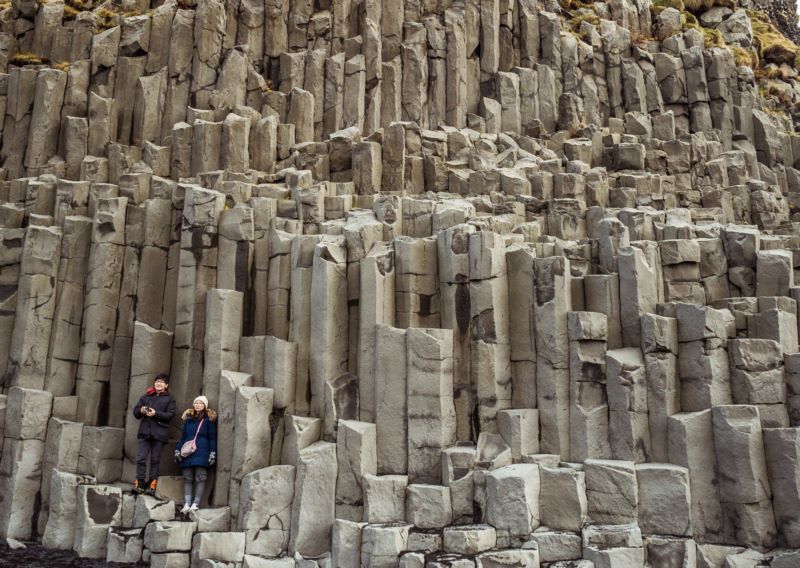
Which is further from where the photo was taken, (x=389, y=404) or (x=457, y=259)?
(x=457, y=259)

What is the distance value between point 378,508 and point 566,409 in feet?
12.3

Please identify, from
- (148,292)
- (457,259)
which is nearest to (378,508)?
(457,259)

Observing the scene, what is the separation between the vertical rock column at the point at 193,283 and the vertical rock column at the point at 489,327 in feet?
18.5

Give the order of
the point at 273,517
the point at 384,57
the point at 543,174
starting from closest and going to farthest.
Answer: the point at 273,517 < the point at 543,174 < the point at 384,57

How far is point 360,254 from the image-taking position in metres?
14.5

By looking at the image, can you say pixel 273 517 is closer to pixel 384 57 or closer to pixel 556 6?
pixel 384 57

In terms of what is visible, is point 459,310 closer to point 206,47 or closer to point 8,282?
point 8,282

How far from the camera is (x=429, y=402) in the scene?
12.9m

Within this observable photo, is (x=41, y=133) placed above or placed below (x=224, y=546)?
above

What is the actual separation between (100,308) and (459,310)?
782cm

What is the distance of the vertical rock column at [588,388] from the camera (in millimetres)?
12578

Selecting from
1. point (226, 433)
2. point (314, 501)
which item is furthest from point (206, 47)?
point (314, 501)

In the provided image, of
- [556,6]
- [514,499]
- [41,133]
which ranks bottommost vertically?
[514,499]

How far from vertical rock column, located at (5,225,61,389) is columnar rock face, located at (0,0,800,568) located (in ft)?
0.19
